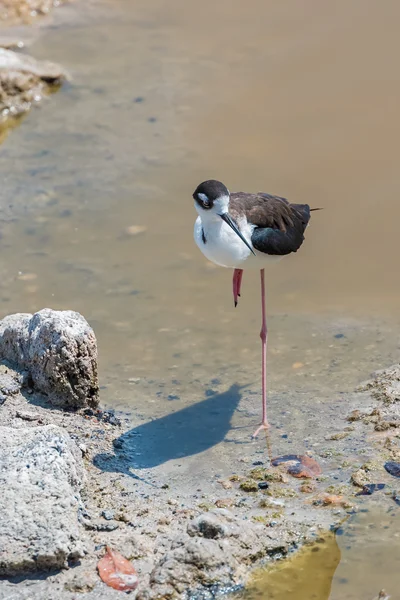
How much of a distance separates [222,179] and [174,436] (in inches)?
137

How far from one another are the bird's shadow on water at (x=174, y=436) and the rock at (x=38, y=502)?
0.62 meters

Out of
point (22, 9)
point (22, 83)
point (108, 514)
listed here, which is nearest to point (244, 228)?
point (108, 514)

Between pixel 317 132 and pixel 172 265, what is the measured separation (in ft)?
8.18

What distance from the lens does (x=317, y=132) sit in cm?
895

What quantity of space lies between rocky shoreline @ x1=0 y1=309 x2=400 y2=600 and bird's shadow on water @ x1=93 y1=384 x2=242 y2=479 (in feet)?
0.06

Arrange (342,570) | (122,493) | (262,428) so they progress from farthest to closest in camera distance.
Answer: (262,428) < (122,493) < (342,570)

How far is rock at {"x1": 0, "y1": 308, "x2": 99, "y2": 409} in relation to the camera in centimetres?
521

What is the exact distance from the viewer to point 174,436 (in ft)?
17.8

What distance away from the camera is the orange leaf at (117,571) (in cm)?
401


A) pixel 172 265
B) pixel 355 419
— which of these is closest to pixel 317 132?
pixel 172 265

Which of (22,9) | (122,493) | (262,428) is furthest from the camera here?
(22,9)

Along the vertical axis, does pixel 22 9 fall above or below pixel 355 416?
above

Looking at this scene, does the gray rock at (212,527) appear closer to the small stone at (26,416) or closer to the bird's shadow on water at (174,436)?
the bird's shadow on water at (174,436)

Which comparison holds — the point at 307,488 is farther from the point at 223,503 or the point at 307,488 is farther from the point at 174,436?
the point at 174,436
